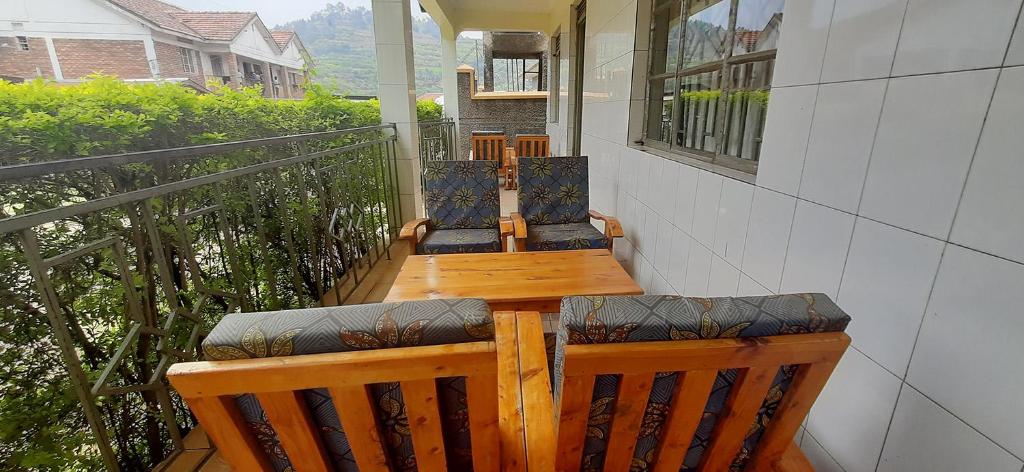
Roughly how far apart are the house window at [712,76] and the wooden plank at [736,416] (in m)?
1.18

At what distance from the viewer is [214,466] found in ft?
4.56

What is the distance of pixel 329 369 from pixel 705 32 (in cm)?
246

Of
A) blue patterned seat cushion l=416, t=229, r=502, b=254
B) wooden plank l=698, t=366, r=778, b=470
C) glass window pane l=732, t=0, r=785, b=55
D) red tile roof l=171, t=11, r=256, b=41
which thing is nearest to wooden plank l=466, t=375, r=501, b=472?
wooden plank l=698, t=366, r=778, b=470

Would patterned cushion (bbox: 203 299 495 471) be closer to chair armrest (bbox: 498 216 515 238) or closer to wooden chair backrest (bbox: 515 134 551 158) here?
chair armrest (bbox: 498 216 515 238)

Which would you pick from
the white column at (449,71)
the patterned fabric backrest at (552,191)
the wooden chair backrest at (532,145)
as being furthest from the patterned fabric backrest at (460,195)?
the white column at (449,71)

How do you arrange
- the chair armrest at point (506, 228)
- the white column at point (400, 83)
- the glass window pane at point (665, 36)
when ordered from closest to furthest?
the glass window pane at point (665, 36)
the chair armrest at point (506, 228)
the white column at point (400, 83)

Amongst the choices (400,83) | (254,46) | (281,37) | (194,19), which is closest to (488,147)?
(400,83)

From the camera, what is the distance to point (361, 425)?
70 centimetres

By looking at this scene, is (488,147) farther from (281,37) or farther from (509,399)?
(509,399)

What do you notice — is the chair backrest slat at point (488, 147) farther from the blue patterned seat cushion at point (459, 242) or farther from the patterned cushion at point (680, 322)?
the patterned cushion at point (680, 322)

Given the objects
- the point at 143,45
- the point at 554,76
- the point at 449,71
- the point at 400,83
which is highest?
the point at 449,71

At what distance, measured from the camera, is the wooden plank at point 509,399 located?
0.90 meters

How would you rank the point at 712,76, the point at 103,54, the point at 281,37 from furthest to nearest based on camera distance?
the point at 281,37 < the point at 103,54 < the point at 712,76

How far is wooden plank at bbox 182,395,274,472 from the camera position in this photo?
2.08 ft
